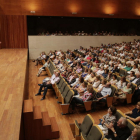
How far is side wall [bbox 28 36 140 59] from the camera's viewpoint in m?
8.34

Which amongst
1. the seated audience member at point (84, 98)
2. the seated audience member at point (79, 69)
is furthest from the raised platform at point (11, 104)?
the seated audience member at point (79, 69)

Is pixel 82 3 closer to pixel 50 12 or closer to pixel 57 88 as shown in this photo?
pixel 50 12

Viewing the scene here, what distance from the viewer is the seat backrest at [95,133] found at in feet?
Answer: 5.81

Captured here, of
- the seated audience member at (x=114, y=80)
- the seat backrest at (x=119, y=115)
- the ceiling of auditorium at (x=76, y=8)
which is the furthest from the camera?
the ceiling of auditorium at (x=76, y=8)

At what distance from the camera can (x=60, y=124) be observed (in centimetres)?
273

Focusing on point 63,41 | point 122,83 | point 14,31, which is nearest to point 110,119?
point 122,83

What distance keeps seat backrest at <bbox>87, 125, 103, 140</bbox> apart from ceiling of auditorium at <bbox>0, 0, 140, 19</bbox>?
742 centimetres

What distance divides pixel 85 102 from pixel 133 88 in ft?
3.32

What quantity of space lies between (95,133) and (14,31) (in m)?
7.42

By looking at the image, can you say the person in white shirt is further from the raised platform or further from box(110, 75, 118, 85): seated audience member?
the raised platform

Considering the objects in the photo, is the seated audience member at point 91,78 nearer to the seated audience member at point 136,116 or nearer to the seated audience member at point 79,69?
the seated audience member at point 79,69

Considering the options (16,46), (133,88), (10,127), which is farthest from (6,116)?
(16,46)

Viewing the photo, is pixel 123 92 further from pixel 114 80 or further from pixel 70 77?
pixel 70 77

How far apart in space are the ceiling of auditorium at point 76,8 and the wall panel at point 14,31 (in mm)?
271
